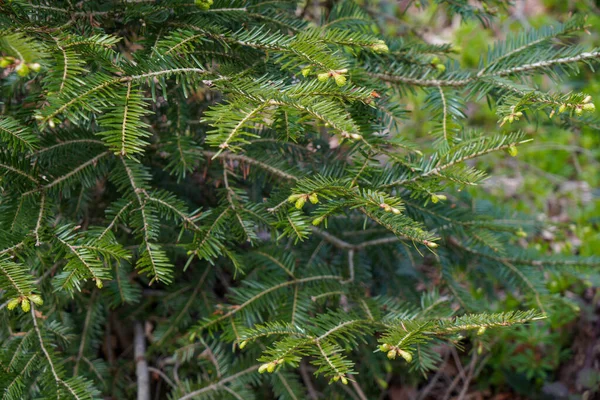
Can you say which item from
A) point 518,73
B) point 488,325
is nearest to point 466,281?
point 518,73

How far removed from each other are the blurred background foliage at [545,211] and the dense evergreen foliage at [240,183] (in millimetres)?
199

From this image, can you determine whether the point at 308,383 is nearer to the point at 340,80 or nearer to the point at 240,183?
the point at 240,183

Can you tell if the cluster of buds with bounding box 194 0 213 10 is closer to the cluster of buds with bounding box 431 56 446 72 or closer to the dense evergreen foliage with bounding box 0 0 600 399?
the dense evergreen foliage with bounding box 0 0 600 399

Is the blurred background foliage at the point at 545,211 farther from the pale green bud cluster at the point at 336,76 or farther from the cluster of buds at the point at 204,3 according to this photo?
the cluster of buds at the point at 204,3

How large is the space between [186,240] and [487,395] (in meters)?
1.60

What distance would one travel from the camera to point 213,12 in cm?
128

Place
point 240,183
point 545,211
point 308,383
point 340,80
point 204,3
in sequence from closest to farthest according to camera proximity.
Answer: point 340,80
point 204,3
point 240,183
point 308,383
point 545,211

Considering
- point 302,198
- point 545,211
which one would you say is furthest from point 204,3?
point 545,211

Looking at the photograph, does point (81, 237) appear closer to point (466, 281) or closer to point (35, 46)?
point (35, 46)

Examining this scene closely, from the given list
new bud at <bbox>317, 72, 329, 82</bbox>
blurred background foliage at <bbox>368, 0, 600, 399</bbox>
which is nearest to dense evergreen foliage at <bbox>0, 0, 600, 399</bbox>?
new bud at <bbox>317, 72, 329, 82</bbox>

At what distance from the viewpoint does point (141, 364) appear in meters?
1.75

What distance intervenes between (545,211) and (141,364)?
2329 millimetres

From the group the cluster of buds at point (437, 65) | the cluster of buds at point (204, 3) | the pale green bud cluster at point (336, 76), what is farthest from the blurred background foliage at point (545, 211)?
the cluster of buds at point (204, 3)

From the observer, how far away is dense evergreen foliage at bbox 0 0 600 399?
1039 millimetres
